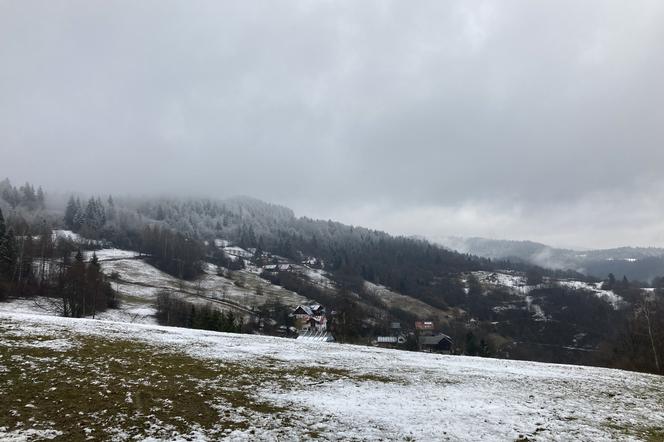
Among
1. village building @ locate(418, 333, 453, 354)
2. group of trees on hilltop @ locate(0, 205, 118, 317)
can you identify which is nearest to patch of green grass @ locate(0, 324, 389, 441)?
group of trees on hilltop @ locate(0, 205, 118, 317)

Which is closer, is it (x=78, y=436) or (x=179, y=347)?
(x=78, y=436)

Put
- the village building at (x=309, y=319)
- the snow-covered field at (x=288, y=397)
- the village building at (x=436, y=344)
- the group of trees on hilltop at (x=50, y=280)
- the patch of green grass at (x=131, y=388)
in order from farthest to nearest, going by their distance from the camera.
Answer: the village building at (x=436, y=344) < the village building at (x=309, y=319) < the group of trees on hilltop at (x=50, y=280) < the snow-covered field at (x=288, y=397) < the patch of green grass at (x=131, y=388)

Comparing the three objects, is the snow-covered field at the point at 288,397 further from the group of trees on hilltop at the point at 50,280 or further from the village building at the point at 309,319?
the village building at the point at 309,319

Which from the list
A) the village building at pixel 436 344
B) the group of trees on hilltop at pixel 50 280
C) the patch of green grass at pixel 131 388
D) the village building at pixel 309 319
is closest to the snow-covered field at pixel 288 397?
the patch of green grass at pixel 131 388

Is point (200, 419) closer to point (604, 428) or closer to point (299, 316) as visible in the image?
point (604, 428)

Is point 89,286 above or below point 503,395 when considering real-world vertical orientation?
above

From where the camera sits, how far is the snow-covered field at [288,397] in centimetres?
1545

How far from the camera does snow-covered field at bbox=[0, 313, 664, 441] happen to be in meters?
15.5

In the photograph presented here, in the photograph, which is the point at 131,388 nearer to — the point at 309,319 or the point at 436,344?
the point at 309,319

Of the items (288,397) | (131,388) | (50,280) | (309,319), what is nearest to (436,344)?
(309,319)

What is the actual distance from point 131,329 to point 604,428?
118 feet

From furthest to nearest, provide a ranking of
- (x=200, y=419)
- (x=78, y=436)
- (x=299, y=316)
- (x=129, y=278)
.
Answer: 1. (x=129, y=278)
2. (x=299, y=316)
3. (x=200, y=419)
4. (x=78, y=436)

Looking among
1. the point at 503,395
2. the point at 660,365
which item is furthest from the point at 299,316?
the point at 503,395

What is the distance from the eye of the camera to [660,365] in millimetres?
65312
